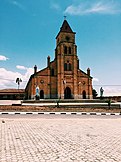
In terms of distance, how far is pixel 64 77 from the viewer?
175 feet

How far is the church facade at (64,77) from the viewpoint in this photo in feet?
172

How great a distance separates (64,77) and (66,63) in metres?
3.82

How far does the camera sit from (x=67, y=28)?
57031 millimetres

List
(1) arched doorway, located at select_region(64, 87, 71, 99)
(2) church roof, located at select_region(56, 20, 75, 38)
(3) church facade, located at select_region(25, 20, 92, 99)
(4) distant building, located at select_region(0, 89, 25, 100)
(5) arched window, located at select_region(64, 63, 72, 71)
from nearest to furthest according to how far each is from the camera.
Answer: (3) church facade, located at select_region(25, 20, 92, 99) < (1) arched doorway, located at select_region(64, 87, 71, 99) < (5) arched window, located at select_region(64, 63, 72, 71) < (2) church roof, located at select_region(56, 20, 75, 38) < (4) distant building, located at select_region(0, 89, 25, 100)

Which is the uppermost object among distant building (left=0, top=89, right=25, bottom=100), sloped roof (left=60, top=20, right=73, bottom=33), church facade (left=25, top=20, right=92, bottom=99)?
sloped roof (left=60, top=20, right=73, bottom=33)

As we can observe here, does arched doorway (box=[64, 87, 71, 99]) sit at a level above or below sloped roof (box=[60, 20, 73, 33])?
below

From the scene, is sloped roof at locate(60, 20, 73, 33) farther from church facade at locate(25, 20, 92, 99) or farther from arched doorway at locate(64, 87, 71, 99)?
arched doorway at locate(64, 87, 71, 99)

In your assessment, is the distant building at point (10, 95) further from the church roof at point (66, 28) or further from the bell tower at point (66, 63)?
the church roof at point (66, 28)

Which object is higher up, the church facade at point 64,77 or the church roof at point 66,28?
the church roof at point 66,28

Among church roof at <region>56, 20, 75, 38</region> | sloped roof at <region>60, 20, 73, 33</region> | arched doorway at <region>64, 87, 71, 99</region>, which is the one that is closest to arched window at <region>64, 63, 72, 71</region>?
arched doorway at <region>64, 87, 71, 99</region>

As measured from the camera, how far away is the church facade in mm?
52312

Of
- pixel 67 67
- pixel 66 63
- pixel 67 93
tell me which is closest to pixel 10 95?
pixel 67 93

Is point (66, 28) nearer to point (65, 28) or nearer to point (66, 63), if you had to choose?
point (65, 28)

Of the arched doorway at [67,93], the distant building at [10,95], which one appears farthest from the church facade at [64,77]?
the distant building at [10,95]
